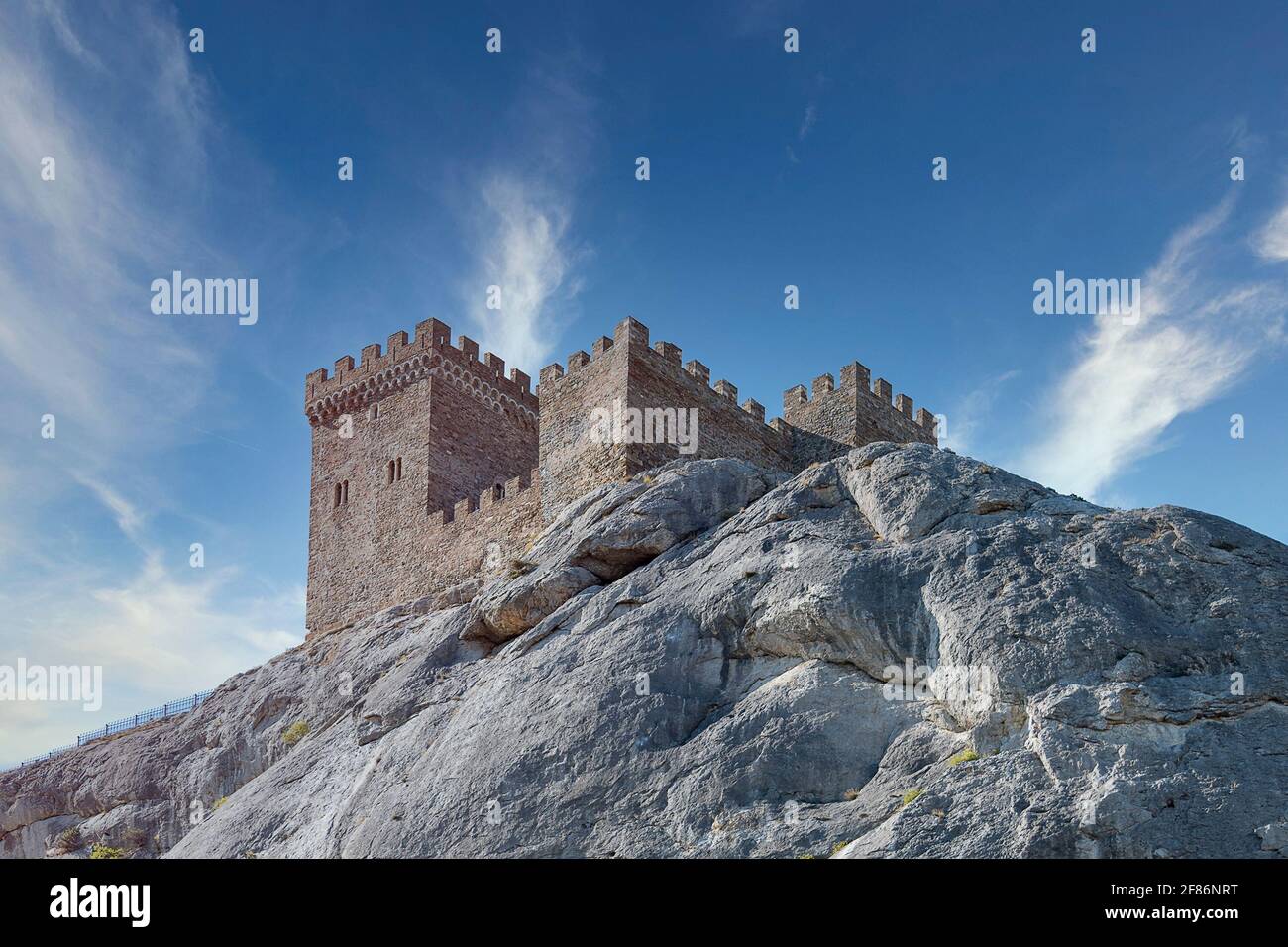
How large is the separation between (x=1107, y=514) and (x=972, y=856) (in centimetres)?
653

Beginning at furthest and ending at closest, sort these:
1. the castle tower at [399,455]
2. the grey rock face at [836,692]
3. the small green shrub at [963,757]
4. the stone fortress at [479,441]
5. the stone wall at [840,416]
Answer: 1. the castle tower at [399,455]
2. the stone wall at [840,416]
3. the stone fortress at [479,441]
4. the small green shrub at [963,757]
5. the grey rock face at [836,692]

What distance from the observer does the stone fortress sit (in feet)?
93.1

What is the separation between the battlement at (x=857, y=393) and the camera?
32.6 m

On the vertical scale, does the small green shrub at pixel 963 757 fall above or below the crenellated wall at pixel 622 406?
below

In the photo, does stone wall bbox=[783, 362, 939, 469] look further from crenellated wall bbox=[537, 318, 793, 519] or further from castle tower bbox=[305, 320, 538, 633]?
castle tower bbox=[305, 320, 538, 633]

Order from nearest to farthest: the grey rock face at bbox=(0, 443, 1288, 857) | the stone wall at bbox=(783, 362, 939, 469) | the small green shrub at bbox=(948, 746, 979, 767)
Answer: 1. the grey rock face at bbox=(0, 443, 1288, 857)
2. the small green shrub at bbox=(948, 746, 979, 767)
3. the stone wall at bbox=(783, 362, 939, 469)

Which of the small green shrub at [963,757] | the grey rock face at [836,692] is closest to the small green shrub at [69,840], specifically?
the grey rock face at [836,692]

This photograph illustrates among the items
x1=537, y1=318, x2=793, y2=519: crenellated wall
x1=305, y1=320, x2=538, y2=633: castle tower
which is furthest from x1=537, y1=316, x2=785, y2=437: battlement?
x1=305, y1=320, x2=538, y2=633: castle tower

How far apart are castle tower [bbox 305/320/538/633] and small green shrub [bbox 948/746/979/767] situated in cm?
2113

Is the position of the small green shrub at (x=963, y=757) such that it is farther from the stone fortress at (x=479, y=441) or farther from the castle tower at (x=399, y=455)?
the castle tower at (x=399, y=455)

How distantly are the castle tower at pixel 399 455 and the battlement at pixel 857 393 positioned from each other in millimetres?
8943
